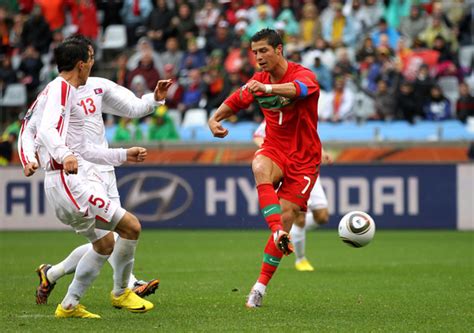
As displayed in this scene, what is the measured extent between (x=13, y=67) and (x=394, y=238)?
12838 mm

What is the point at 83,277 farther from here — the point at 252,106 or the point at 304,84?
the point at 252,106

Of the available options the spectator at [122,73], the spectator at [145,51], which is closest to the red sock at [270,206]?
the spectator at [122,73]

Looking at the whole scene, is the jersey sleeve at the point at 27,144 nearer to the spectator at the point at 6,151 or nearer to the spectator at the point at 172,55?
the spectator at the point at 6,151

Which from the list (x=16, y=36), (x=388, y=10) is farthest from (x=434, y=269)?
(x=16, y=36)

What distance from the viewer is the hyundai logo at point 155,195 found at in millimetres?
20703

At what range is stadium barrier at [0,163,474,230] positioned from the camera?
2003 centimetres

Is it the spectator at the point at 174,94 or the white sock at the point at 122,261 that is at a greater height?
the spectator at the point at 174,94

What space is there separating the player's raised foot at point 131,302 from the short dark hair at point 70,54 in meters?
2.10

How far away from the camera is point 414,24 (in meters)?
24.3

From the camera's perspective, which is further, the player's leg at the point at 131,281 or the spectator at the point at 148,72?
Result: the spectator at the point at 148,72

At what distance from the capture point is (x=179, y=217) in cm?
2078

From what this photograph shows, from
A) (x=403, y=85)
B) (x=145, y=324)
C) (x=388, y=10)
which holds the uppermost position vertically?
(x=388, y=10)

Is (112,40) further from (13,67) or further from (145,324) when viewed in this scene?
(145,324)

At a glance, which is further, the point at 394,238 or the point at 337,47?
the point at 337,47
